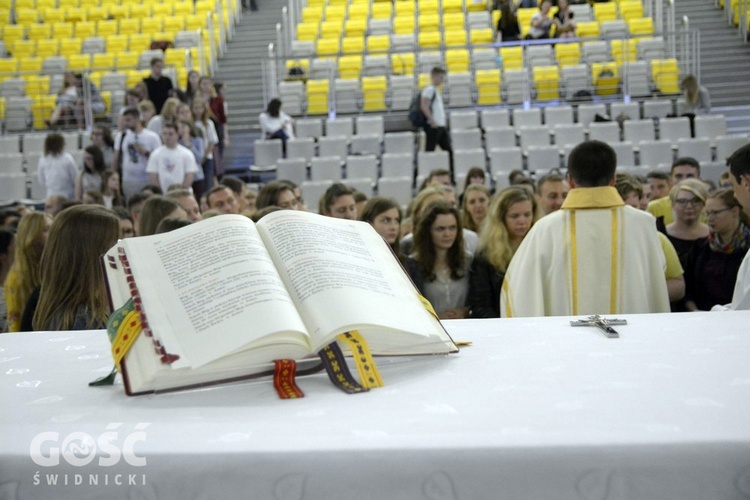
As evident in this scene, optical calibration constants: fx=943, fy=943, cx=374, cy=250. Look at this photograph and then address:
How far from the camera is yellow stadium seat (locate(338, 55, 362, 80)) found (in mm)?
14109

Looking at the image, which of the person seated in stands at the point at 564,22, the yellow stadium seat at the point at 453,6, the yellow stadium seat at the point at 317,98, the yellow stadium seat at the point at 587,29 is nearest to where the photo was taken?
the yellow stadium seat at the point at 317,98

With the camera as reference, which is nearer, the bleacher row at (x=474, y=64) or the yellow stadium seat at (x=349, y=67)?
the bleacher row at (x=474, y=64)

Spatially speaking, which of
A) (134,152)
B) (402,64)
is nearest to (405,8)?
(402,64)

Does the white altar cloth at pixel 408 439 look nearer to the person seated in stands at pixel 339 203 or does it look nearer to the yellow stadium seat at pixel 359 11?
the person seated in stands at pixel 339 203

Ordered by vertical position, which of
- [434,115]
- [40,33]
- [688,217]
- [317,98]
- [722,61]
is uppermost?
[40,33]

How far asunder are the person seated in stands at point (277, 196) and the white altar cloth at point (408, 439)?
4277 mm

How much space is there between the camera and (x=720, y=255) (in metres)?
4.37

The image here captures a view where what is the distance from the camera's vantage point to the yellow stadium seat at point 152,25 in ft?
55.0

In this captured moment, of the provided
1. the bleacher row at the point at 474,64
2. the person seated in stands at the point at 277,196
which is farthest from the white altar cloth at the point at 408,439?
the bleacher row at the point at 474,64

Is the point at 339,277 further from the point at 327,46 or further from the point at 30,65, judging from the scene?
the point at 30,65

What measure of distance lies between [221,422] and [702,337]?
2.84ft

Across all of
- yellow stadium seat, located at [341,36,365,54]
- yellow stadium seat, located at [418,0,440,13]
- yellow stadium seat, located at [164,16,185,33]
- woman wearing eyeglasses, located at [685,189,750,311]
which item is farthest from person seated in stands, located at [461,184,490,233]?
yellow stadium seat, located at [164,16,185,33]

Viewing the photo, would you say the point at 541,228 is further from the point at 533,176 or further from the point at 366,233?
the point at 533,176

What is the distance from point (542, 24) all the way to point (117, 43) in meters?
7.21
